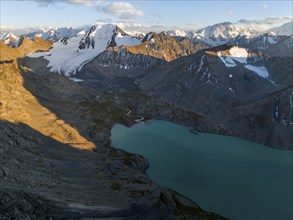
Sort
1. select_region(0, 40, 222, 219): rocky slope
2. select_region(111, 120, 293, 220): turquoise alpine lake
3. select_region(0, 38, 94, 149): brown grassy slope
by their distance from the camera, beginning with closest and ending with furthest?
select_region(0, 40, 222, 219): rocky slope → select_region(111, 120, 293, 220): turquoise alpine lake → select_region(0, 38, 94, 149): brown grassy slope

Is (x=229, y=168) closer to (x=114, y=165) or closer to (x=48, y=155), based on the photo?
(x=114, y=165)

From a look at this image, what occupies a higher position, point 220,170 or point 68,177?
point 68,177

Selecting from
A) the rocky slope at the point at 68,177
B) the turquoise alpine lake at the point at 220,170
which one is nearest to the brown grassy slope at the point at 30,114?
the rocky slope at the point at 68,177

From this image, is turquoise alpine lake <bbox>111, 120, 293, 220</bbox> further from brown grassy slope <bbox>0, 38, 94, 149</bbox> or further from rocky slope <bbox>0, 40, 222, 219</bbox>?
brown grassy slope <bbox>0, 38, 94, 149</bbox>

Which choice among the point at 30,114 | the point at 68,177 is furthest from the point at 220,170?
the point at 30,114

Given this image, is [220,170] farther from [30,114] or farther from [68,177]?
[30,114]

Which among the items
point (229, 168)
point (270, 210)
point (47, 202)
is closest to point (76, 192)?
point (47, 202)

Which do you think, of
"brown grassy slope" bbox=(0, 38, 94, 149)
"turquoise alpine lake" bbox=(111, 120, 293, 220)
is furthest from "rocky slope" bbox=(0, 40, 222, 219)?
"turquoise alpine lake" bbox=(111, 120, 293, 220)

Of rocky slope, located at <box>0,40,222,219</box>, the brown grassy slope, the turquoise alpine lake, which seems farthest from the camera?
the brown grassy slope
